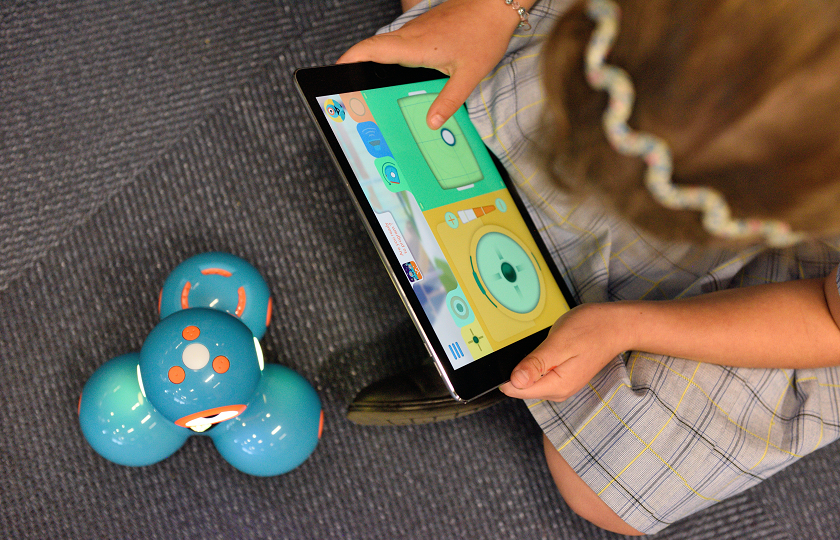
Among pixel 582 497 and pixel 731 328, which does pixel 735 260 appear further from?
pixel 582 497

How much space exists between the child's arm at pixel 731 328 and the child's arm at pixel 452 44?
268 millimetres

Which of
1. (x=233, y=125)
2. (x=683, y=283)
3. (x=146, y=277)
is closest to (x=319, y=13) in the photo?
(x=233, y=125)

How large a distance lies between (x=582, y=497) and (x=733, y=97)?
494mm

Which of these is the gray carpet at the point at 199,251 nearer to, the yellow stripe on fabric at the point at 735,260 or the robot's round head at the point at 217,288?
the robot's round head at the point at 217,288

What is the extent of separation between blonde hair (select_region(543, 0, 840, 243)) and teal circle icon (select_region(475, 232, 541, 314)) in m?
0.23

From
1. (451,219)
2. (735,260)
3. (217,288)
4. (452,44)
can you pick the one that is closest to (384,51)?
(452,44)

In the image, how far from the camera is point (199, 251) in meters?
0.70

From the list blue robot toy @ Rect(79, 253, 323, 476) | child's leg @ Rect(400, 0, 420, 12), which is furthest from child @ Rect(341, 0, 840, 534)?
blue robot toy @ Rect(79, 253, 323, 476)

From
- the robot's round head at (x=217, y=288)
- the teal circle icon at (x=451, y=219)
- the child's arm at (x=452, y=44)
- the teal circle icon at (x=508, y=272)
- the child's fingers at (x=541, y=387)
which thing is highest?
the child's arm at (x=452, y=44)

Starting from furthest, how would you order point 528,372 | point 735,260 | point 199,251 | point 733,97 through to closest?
point 199,251 < point 735,260 < point 528,372 < point 733,97

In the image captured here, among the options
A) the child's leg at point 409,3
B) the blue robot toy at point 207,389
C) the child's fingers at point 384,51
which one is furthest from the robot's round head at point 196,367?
the child's leg at point 409,3

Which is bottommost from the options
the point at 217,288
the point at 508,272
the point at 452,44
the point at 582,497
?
the point at 582,497

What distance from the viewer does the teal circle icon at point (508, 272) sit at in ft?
1.67

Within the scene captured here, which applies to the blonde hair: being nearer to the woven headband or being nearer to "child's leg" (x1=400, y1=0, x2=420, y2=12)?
the woven headband
